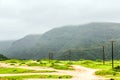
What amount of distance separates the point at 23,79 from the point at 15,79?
1609 mm

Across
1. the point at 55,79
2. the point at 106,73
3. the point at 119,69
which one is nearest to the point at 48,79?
the point at 55,79

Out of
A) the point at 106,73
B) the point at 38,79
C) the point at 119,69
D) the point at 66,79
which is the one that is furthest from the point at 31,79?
the point at 119,69

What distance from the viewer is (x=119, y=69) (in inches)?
4090

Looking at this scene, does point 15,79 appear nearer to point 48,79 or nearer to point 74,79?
point 48,79

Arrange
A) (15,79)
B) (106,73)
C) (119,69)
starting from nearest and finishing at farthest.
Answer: (15,79), (106,73), (119,69)

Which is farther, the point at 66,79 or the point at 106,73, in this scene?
the point at 106,73

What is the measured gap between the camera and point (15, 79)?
7069cm

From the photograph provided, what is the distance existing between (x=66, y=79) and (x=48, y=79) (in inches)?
144

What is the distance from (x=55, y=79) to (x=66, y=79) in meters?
2.20

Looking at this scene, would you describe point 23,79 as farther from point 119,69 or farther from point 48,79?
point 119,69

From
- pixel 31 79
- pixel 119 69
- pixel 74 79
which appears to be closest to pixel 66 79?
pixel 74 79

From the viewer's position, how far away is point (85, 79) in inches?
2847

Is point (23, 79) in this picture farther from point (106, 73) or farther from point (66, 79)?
point (106, 73)

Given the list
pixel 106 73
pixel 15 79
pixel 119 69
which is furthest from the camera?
pixel 119 69
